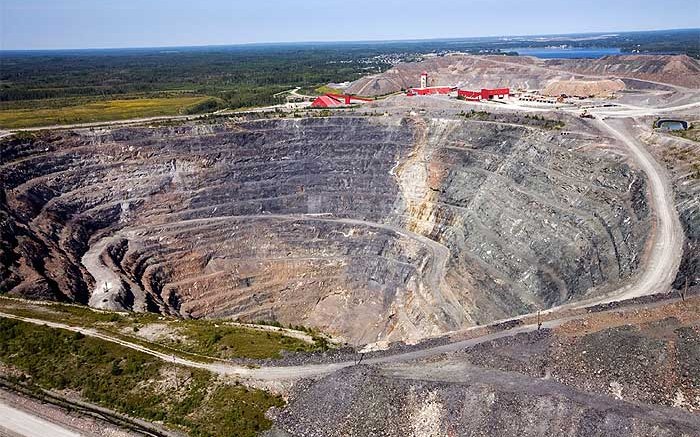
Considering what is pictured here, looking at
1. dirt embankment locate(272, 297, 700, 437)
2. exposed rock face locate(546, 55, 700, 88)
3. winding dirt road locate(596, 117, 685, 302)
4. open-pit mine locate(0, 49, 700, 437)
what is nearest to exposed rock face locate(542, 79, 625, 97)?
open-pit mine locate(0, 49, 700, 437)

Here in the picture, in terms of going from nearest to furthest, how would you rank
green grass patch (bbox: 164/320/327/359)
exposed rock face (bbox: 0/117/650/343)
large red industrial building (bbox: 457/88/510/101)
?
1. green grass patch (bbox: 164/320/327/359)
2. exposed rock face (bbox: 0/117/650/343)
3. large red industrial building (bbox: 457/88/510/101)

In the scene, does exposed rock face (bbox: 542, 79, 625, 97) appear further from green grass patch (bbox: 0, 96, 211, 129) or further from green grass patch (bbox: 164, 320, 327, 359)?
green grass patch (bbox: 164, 320, 327, 359)

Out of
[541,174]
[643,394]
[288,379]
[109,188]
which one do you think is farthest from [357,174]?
[643,394]

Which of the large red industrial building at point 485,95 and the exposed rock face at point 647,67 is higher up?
the exposed rock face at point 647,67

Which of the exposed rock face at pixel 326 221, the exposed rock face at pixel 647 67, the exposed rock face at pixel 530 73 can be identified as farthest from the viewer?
the exposed rock face at pixel 530 73

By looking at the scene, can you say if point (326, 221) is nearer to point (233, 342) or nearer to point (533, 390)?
point (233, 342)

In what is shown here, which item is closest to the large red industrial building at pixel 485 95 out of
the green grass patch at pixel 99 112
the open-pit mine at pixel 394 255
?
the open-pit mine at pixel 394 255

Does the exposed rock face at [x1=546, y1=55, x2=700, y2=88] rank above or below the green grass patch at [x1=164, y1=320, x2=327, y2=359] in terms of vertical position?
above

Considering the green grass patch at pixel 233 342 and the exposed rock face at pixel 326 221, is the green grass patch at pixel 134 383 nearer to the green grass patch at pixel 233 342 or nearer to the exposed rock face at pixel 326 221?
the green grass patch at pixel 233 342
